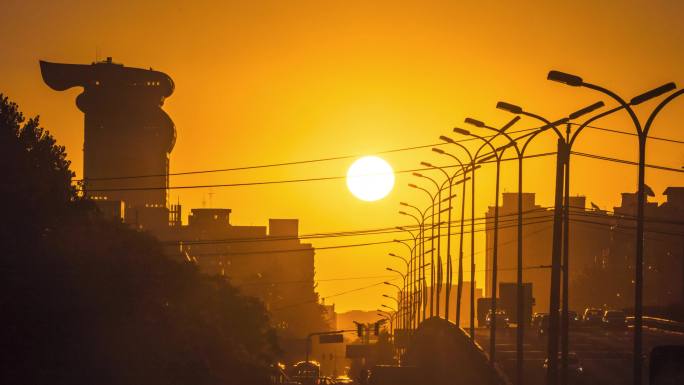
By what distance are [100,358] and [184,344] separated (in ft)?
34.7

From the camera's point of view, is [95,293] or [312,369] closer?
[95,293]

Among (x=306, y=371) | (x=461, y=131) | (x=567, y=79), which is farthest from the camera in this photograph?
(x=306, y=371)

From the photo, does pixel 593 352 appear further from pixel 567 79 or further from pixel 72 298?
pixel 567 79

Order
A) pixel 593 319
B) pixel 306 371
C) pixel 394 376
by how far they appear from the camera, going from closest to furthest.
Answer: pixel 394 376, pixel 593 319, pixel 306 371

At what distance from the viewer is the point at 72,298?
61562mm

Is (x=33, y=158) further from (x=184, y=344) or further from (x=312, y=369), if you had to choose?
(x=312, y=369)

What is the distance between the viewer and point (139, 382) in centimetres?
6141

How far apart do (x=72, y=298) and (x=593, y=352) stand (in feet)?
146

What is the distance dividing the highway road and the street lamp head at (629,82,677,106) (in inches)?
1155

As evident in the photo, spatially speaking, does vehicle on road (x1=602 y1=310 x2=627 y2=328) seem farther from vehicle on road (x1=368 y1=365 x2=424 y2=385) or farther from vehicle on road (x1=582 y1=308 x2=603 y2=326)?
vehicle on road (x1=368 y1=365 x2=424 y2=385)

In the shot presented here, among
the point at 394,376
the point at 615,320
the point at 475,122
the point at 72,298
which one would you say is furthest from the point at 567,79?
the point at 615,320

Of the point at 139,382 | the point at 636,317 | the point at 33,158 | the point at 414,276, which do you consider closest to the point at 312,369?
the point at 414,276

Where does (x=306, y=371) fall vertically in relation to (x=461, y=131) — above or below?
below

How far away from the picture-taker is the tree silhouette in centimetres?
5795
